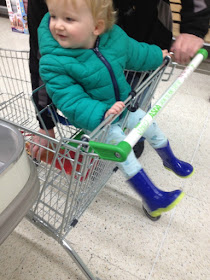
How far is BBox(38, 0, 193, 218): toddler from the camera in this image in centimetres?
75

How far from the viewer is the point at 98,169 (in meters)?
0.93

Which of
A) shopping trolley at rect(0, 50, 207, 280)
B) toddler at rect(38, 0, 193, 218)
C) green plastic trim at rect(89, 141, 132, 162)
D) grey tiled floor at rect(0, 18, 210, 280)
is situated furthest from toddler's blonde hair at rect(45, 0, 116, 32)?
grey tiled floor at rect(0, 18, 210, 280)

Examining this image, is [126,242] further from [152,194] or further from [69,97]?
[69,97]

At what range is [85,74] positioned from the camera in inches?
32.0

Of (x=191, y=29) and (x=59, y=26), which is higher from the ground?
(x=59, y=26)

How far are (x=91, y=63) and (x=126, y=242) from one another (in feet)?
2.56

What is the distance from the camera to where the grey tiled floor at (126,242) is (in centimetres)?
100

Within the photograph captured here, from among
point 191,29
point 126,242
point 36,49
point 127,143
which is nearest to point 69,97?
point 127,143

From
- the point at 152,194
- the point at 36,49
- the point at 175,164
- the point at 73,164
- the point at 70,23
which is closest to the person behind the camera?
the point at 73,164

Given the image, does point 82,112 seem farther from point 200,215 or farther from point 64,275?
point 200,215

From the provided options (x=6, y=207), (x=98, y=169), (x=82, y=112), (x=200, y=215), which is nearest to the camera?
(x=6, y=207)

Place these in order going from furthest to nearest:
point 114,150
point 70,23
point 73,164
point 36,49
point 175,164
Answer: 1. point 175,164
2. point 36,49
3. point 70,23
4. point 73,164
5. point 114,150

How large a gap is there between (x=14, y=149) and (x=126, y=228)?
2.47 ft

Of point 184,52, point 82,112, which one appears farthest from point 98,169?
point 184,52
